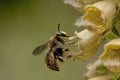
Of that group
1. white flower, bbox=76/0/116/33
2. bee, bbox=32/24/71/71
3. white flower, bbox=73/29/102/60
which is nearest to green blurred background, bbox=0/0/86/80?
bee, bbox=32/24/71/71

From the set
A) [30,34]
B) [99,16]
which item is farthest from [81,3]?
[30,34]

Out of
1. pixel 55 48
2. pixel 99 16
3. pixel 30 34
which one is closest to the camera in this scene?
pixel 99 16

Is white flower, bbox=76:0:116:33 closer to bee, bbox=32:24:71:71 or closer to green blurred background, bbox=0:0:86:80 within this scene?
bee, bbox=32:24:71:71

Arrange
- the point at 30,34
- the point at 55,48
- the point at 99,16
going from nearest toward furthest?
the point at 99,16 < the point at 55,48 < the point at 30,34

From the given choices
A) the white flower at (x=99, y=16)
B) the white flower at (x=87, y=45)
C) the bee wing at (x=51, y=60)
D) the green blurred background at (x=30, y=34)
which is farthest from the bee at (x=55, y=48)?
the green blurred background at (x=30, y=34)

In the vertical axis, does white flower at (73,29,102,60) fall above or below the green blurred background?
below

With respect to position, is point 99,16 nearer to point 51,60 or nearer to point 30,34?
point 51,60

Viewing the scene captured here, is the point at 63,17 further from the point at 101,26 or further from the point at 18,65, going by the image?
the point at 101,26

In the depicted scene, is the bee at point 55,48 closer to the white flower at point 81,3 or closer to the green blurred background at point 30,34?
the white flower at point 81,3

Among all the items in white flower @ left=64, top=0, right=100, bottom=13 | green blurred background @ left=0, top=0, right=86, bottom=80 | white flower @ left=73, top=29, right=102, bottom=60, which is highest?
green blurred background @ left=0, top=0, right=86, bottom=80
